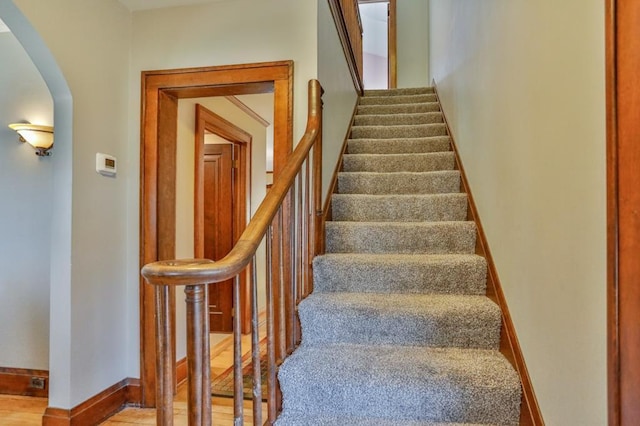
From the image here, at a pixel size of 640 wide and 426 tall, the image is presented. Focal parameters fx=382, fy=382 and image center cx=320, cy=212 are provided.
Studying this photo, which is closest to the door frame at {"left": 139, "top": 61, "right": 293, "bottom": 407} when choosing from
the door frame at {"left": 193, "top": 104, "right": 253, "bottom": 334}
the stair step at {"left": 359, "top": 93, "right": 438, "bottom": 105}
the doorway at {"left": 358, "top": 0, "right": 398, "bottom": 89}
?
the door frame at {"left": 193, "top": 104, "right": 253, "bottom": 334}

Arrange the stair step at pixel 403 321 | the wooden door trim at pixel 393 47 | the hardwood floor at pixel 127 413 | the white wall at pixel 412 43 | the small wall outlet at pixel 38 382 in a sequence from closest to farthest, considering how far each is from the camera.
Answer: the stair step at pixel 403 321
the hardwood floor at pixel 127 413
the small wall outlet at pixel 38 382
the white wall at pixel 412 43
the wooden door trim at pixel 393 47

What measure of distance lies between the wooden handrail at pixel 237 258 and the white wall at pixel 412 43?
14.6 feet

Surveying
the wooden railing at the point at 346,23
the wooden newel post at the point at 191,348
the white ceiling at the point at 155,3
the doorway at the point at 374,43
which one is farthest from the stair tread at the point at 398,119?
the doorway at the point at 374,43

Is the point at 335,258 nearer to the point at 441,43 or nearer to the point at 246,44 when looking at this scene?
the point at 246,44

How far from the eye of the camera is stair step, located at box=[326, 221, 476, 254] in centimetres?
217

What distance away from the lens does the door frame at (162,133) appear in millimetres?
2180

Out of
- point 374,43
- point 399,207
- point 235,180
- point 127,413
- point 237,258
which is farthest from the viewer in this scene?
point 374,43

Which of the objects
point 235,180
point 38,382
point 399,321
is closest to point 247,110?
point 235,180

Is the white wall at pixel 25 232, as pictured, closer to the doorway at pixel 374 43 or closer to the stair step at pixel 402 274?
the stair step at pixel 402 274

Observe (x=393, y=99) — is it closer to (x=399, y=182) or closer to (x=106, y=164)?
(x=399, y=182)

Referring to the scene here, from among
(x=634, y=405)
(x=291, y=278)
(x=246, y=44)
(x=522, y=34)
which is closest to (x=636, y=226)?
(x=634, y=405)

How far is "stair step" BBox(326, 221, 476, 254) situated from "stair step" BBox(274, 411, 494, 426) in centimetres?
100

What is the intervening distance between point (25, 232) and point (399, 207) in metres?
2.38

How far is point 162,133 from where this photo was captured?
7.82 feet
